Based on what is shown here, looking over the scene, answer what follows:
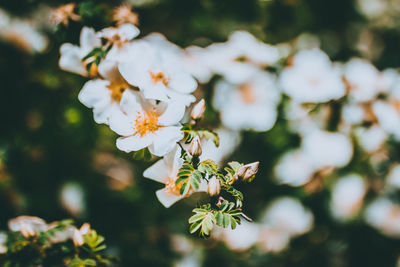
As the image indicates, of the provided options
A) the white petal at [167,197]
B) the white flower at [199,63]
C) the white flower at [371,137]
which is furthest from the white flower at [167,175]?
the white flower at [371,137]

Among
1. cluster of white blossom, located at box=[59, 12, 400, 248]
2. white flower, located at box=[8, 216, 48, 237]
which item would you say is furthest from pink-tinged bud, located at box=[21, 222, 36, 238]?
cluster of white blossom, located at box=[59, 12, 400, 248]

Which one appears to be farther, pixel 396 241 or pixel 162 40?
pixel 396 241

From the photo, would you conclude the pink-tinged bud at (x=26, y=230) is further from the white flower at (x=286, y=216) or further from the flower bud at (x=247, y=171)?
the white flower at (x=286, y=216)

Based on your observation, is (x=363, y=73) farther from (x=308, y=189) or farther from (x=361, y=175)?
(x=308, y=189)

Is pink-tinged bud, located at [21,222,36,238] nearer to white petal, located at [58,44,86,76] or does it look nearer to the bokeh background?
white petal, located at [58,44,86,76]

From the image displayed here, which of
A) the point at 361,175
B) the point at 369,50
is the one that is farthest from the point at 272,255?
the point at 369,50
